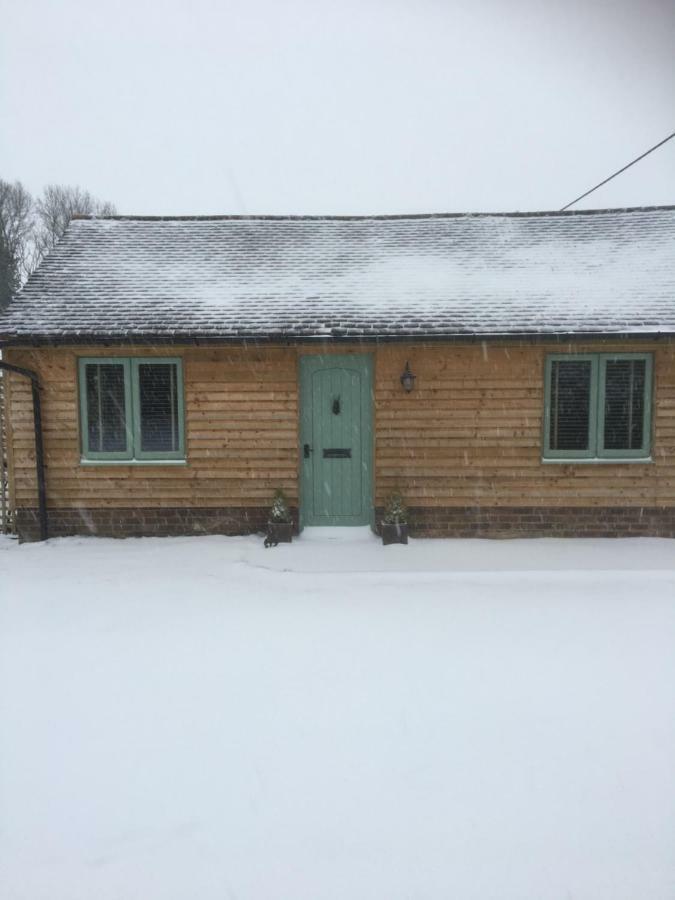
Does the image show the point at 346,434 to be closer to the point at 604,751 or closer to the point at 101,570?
the point at 101,570

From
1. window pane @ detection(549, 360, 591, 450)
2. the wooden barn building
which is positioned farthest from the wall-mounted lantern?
window pane @ detection(549, 360, 591, 450)

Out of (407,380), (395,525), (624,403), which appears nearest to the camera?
(395,525)

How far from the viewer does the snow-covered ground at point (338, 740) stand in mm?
2721

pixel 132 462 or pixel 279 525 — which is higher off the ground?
pixel 132 462

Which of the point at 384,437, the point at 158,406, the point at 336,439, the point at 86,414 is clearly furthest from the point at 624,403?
the point at 86,414

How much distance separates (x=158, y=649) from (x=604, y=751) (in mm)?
3467

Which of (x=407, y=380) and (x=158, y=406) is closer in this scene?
(x=407, y=380)

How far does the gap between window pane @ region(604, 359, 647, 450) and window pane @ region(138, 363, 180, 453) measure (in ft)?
20.9

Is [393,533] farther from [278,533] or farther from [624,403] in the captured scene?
[624,403]

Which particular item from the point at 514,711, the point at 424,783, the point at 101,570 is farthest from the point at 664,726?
the point at 101,570

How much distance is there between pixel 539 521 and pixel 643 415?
2.15 meters

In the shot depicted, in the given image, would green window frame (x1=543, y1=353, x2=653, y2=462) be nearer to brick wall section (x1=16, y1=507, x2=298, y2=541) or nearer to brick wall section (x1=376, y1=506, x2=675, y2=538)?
brick wall section (x1=376, y1=506, x2=675, y2=538)

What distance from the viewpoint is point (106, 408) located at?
8711 millimetres

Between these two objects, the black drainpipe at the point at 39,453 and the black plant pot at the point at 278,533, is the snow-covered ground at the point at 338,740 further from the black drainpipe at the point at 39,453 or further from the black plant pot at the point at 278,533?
the black drainpipe at the point at 39,453
